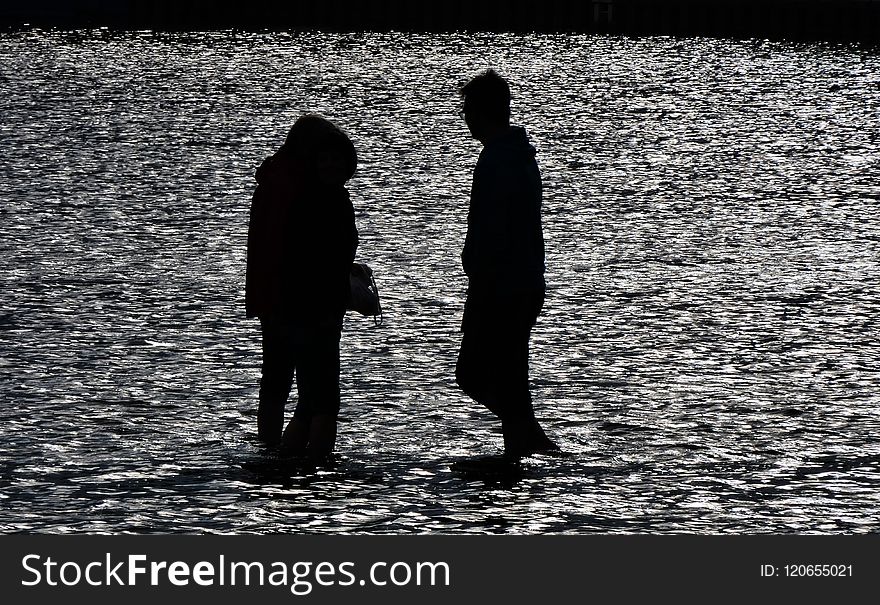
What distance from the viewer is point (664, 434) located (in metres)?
9.03

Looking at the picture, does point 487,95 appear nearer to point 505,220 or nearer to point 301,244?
point 505,220

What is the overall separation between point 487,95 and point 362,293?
117cm

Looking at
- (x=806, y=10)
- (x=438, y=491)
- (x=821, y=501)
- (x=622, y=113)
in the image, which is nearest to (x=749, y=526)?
(x=821, y=501)

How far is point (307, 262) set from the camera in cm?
810

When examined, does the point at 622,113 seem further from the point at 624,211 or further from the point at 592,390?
the point at 592,390

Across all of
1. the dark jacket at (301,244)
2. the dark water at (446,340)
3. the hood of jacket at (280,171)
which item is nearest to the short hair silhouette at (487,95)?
the dark jacket at (301,244)

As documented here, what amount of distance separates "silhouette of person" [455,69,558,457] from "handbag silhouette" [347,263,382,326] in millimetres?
465

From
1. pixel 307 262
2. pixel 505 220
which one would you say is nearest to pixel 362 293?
pixel 307 262

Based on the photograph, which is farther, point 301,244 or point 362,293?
point 362,293

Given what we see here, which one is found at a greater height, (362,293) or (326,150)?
(326,150)

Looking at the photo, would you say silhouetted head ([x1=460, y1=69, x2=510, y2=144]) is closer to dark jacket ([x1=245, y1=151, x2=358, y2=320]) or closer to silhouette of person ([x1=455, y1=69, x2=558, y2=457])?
silhouette of person ([x1=455, y1=69, x2=558, y2=457])

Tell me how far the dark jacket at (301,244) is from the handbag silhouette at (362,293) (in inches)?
9.8

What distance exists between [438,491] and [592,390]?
241 cm

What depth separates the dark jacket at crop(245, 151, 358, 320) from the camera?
8094mm
